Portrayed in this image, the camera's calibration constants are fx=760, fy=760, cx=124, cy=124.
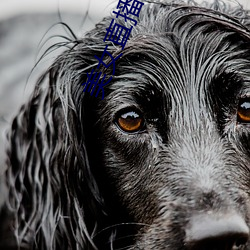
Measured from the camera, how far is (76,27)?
3.66 meters

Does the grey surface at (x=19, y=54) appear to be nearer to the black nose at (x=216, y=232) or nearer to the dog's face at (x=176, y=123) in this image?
the dog's face at (x=176, y=123)

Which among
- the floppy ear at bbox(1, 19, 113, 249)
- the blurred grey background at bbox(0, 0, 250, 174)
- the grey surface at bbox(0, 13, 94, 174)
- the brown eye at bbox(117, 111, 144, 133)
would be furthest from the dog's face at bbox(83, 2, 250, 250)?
the grey surface at bbox(0, 13, 94, 174)

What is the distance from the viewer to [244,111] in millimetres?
3068

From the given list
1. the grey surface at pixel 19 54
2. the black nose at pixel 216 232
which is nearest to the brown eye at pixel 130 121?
the black nose at pixel 216 232

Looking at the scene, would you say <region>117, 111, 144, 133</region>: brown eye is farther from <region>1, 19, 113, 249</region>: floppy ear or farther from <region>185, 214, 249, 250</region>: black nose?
<region>185, 214, 249, 250</region>: black nose

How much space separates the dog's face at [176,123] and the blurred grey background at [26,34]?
0.35m

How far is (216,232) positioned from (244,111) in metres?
0.64

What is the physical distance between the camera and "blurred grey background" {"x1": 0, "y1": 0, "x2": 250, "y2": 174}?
359 cm

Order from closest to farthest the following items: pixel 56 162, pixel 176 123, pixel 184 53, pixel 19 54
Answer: pixel 176 123, pixel 184 53, pixel 56 162, pixel 19 54

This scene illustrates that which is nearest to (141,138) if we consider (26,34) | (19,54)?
(19,54)

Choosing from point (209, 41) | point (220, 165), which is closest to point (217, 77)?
point (209, 41)

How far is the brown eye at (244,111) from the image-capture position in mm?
3062

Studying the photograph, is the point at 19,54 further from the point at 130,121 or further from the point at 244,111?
the point at 244,111

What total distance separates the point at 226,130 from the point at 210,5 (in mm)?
641
